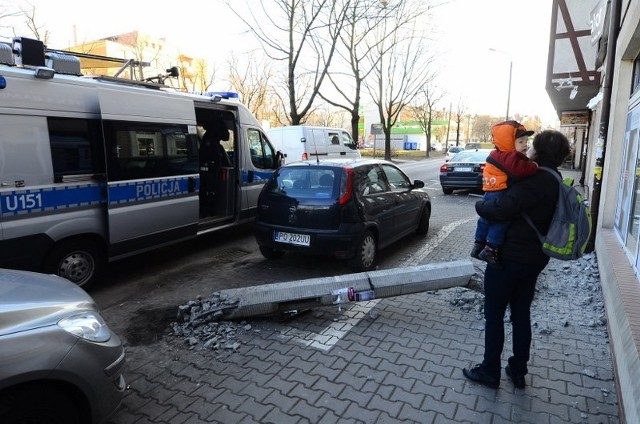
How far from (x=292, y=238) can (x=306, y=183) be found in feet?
2.60

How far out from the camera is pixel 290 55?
1661cm

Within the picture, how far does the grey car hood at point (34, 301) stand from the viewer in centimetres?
222

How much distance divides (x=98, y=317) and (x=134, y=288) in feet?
9.83

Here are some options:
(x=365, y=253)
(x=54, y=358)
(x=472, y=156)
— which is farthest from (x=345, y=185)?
(x=472, y=156)

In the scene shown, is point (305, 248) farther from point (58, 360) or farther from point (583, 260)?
point (583, 260)

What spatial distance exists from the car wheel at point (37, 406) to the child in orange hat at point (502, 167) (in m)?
2.65

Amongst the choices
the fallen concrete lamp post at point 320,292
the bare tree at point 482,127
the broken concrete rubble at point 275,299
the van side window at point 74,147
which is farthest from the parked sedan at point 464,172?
the bare tree at point 482,127

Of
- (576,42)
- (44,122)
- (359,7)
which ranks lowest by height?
(44,122)

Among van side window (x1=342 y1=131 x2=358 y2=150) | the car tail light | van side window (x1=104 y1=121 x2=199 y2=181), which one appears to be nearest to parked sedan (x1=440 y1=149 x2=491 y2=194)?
van side window (x1=342 y1=131 x2=358 y2=150)

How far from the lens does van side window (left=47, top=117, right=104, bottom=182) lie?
486 cm

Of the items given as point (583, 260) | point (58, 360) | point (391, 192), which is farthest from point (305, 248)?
point (583, 260)

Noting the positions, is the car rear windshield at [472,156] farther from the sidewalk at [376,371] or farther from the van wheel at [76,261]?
the van wheel at [76,261]

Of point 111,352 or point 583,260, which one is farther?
point 583,260

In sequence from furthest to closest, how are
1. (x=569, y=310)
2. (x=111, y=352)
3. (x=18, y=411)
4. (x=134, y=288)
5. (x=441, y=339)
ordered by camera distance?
(x=134, y=288) → (x=569, y=310) → (x=441, y=339) → (x=111, y=352) → (x=18, y=411)
